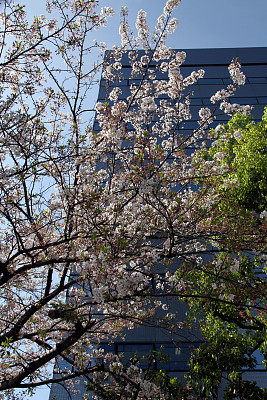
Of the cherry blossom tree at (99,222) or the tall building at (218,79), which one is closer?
the cherry blossom tree at (99,222)

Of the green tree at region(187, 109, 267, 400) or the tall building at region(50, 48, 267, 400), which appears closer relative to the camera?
the green tree at region(187, 109, 267, 400)

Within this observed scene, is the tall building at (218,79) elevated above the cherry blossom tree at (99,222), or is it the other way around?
the tall building at (218,79)

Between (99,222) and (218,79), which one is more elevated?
(218,79)

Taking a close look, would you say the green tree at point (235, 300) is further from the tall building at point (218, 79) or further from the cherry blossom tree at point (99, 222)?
the tall building at point (218, 79)

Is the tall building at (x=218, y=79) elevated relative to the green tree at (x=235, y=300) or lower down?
elevated

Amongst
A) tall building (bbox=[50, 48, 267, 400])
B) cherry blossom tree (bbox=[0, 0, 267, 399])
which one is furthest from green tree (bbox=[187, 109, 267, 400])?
tall building (bbox=[50, 48, 267, 400])

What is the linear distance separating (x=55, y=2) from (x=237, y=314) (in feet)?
24.0

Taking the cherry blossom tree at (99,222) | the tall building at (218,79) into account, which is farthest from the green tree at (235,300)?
the tall building at (218,79)

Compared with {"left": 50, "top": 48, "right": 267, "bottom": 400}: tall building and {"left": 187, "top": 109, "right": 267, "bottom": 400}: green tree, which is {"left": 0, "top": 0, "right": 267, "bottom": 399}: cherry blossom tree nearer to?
{"left": 187, "top": 109, "right": 267, "bottom": 400}: green tree

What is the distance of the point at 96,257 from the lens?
3850mm

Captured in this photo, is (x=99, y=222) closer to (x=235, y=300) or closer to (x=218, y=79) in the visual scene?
(x=235, y=300)

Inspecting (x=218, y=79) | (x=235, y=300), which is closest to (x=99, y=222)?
(x=235, y=300)

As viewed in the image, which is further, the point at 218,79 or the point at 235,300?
the point at 218,79

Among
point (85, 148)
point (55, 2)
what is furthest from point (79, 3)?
point (85, 148)
